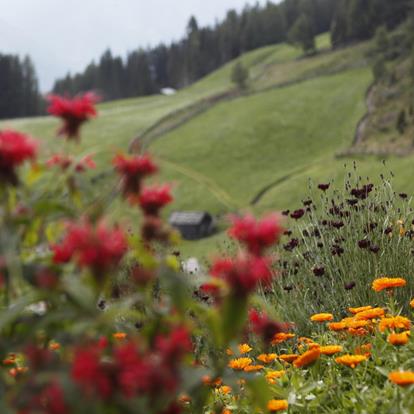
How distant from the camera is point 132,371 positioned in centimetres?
180

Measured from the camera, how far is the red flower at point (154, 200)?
2215 millimetres

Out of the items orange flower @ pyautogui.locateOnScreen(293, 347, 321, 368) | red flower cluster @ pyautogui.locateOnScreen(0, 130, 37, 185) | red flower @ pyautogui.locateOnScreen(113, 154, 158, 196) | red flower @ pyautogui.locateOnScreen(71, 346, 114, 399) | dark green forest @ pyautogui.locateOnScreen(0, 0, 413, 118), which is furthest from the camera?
dark green forest @ pyautogui.locateOnScreen(0, 0, 413, 118)

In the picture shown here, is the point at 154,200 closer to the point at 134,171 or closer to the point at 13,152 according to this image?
the point at 134,171

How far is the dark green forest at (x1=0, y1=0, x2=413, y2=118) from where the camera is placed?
8544cm

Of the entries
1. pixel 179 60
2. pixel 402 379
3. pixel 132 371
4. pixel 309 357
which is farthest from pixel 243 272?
pixel 179 60

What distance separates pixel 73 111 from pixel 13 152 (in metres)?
0.31

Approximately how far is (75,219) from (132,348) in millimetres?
660

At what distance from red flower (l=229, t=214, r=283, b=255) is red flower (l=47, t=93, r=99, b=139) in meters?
0.73

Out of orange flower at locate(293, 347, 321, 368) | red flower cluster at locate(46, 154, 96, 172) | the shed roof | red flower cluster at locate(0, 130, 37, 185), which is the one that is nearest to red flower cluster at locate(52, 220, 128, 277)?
red flower cluster at locate(0, 130, 37, 185)

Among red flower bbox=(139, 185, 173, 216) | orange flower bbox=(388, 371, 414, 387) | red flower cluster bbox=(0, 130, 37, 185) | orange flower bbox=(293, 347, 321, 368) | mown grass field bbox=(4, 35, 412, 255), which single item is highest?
red flower cluster bbox=(0, 130, 37, 185)

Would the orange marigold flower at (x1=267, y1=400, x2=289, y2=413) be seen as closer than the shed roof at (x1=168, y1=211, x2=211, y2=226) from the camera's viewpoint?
Yes

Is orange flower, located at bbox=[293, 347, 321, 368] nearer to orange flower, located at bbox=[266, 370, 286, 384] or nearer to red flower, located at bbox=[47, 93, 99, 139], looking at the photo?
orange flower, located at bbox=[266, 370, 286, 384]

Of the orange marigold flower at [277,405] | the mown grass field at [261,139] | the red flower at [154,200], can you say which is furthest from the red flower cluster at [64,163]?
the mown grass field at [261,139]

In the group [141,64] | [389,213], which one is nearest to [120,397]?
[389,213]
